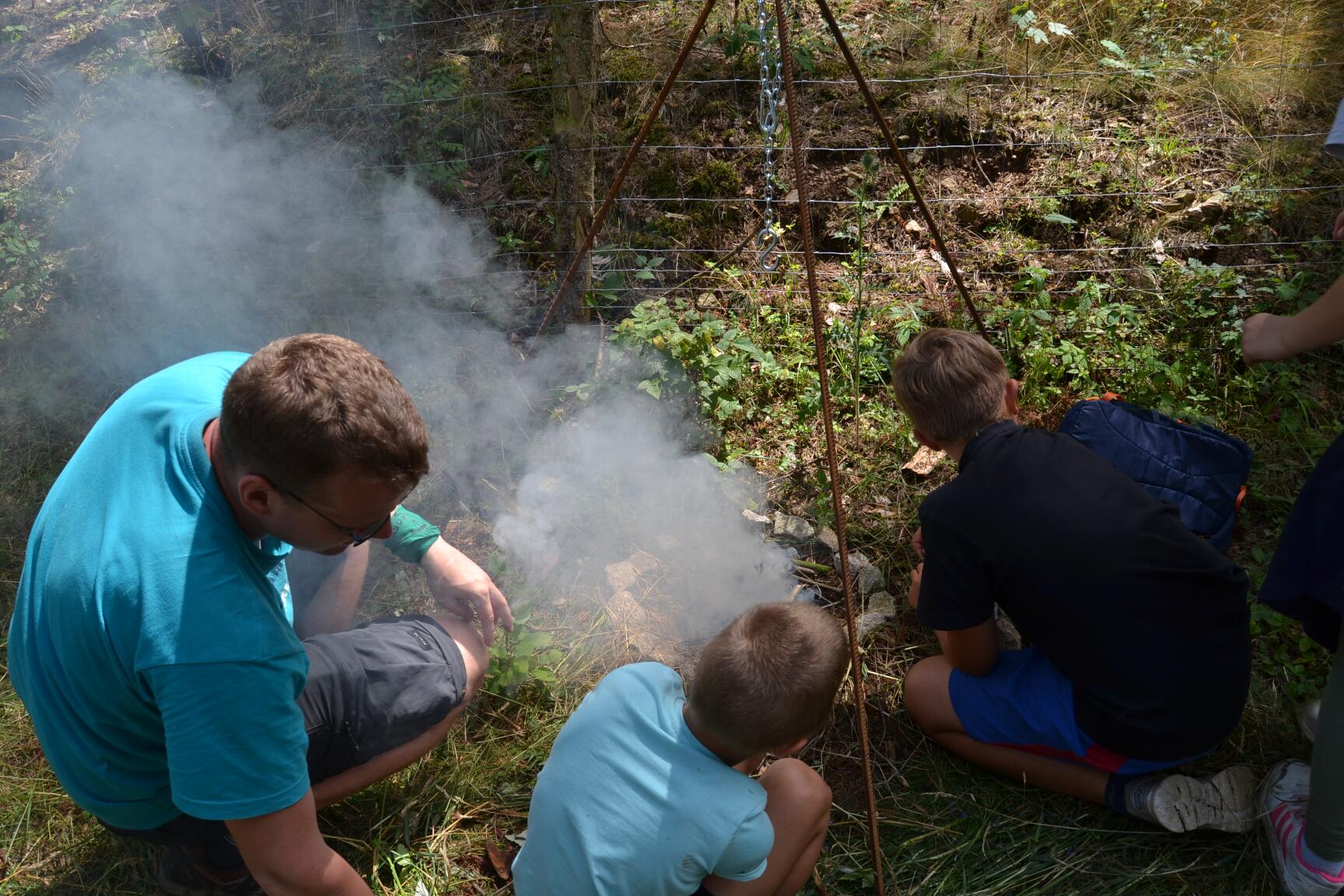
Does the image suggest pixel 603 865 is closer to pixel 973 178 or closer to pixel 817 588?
pixel 817 588

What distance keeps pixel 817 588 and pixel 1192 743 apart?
1310 millimetres

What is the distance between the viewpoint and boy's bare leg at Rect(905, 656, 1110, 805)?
101 inches

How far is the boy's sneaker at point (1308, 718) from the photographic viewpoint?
2.67 m

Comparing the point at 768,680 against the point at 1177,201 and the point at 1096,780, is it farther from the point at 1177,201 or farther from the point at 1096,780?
the point at 1177,201

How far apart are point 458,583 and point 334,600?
53cm

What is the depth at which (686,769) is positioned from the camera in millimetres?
1946

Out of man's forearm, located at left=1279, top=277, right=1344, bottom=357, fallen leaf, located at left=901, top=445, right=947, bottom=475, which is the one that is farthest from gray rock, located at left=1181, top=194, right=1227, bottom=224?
man's forearm, located at left=1279, top=277, right=1344, bottom=357

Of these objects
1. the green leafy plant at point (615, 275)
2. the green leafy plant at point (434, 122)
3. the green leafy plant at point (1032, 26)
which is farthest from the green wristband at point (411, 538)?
the green leafy plant at point (1032, 26)

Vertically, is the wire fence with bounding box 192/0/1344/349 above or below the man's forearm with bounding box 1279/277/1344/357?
below

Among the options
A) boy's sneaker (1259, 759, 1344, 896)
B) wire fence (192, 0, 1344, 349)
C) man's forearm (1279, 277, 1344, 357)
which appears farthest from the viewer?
wire fence (192, 0, 1344, 349)

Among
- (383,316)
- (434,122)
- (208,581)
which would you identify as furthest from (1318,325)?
(434,122)

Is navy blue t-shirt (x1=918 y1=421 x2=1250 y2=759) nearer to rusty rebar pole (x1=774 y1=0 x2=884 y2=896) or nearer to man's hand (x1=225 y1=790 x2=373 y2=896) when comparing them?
rusty rebar pole (x1=774 y1=0 x2=884 y2=896)

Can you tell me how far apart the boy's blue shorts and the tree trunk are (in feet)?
8.17

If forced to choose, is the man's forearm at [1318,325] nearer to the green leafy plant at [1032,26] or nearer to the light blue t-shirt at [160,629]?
the light blue t-shirt at [160,629]
